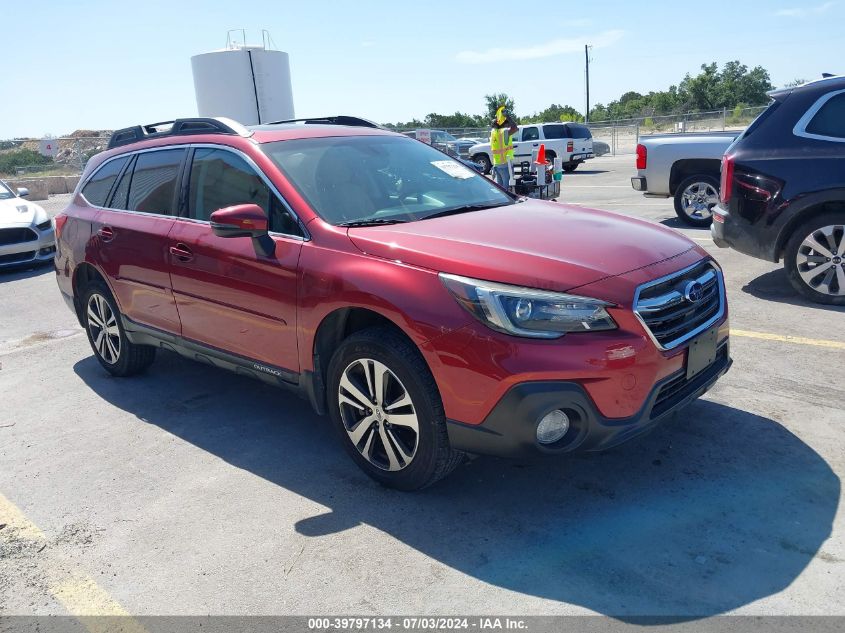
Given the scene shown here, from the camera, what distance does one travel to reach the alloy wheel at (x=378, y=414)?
336 cm

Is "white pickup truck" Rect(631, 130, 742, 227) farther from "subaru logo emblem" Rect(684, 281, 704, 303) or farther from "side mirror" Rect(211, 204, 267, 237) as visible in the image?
"side mirror" Rect(211, 204, 267, 237)

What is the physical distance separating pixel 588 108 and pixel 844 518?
61202 mm

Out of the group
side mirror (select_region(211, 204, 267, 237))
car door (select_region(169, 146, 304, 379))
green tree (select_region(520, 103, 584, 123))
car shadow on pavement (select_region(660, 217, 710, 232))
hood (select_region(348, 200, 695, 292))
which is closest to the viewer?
hood (select_region(348, 200, 695, 292))

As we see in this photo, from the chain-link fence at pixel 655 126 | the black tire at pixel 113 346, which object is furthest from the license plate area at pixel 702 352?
the chain-link fence at pixel 655 126

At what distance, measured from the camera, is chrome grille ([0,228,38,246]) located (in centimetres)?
1045

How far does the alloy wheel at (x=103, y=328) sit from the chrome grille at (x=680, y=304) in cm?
386

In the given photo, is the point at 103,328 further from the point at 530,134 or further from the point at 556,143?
the point at 530,134

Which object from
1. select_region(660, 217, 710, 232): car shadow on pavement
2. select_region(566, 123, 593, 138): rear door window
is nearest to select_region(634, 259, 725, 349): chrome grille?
select_region(660, 217, 710, 232): car shadow on pavement

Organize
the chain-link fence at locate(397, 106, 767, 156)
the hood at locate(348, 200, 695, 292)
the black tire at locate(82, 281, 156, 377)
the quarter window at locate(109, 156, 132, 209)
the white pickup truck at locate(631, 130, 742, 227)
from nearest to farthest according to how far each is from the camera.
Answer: the hood at locate(348, 200, 695, 292), the quarter window at locate(109, 156, 132, 209), the black tire at locate(82, 281, 156, 377), the white pickup truck at locate(631, 130, 742, 227), the chain-link fence at locate(397, 106, 767, 156)

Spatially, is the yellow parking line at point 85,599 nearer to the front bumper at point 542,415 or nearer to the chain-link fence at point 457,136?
the front bumper at point 542,415

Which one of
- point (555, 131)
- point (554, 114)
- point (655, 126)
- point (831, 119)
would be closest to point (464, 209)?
point (831, 119)

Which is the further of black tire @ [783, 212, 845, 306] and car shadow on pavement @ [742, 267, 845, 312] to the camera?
car shadow on pavement @ [742, 267, 845, 312]

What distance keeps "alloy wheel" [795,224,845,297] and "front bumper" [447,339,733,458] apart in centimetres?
352

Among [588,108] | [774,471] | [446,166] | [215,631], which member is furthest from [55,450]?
[588,108]
